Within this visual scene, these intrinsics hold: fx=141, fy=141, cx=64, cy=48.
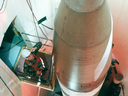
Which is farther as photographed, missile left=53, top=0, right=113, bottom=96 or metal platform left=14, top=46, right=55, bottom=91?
metal platform left=14, top=46, right=55, bottom=91

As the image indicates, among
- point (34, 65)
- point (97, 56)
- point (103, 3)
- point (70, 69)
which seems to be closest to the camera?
point (103, 3)

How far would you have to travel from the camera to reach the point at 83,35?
1.37 meters

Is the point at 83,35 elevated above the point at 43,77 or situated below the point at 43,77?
above

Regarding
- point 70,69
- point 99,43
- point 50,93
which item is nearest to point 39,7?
point 70,69

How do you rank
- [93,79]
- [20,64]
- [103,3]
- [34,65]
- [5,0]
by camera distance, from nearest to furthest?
[103,3]
[93,79]
[5,0]
[34,65]
[20,64]

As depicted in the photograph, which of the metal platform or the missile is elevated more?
the missile

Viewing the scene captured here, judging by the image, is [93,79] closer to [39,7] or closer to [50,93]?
[39,7]

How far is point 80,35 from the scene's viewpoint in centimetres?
137

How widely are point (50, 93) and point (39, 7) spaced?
266 cm

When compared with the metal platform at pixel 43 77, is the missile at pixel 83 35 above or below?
above

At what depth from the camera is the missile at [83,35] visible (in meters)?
1.27

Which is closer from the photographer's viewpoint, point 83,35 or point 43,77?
point 83,35

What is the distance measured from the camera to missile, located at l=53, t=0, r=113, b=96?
1274 mm

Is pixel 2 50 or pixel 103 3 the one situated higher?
pixel 103 3
